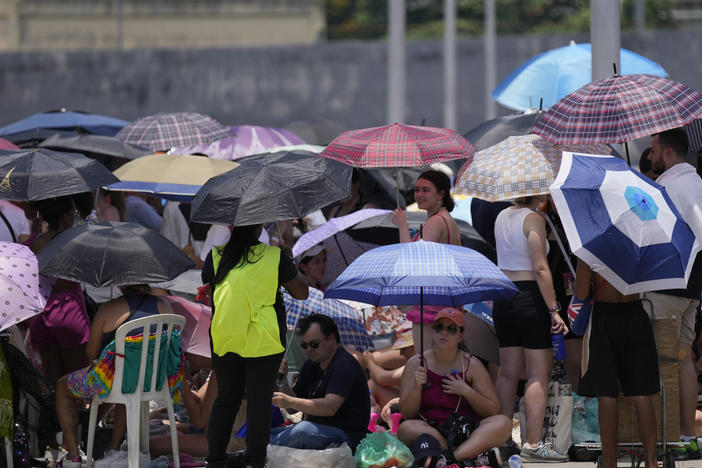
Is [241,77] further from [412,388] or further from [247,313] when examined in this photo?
[247,313]

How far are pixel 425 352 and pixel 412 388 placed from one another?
349mm

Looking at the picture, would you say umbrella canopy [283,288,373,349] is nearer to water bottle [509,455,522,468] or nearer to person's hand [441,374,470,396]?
person's hand [441,374,470,396]

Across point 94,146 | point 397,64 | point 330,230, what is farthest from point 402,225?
point 397,64

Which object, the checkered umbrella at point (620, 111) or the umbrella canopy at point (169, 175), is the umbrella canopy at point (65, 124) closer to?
the umbrella canopy at point (169, 175)

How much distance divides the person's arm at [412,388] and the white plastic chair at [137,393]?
144 centimetres

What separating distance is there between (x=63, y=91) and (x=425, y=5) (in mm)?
25254

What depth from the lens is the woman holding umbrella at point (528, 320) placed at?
25.3ft

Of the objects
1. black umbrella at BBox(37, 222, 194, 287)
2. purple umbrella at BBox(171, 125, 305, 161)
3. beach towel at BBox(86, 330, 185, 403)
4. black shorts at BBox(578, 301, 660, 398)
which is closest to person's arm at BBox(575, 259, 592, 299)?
black shorts at BBox(578, 301, 660, 398)

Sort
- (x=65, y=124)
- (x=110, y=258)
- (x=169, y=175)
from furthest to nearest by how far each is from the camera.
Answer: (x=65, y=124), (x=169, y=175), (x=110, y=258)

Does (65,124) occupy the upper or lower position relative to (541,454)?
upper

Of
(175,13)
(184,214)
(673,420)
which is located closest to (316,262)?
(184,214)

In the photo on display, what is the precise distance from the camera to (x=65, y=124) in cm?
1328

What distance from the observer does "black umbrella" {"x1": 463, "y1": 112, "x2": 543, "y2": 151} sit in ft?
31.0

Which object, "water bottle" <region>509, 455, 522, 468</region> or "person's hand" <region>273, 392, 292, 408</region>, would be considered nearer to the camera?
"water bottle" <region>509, 455, 522, 468</region>
